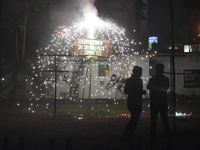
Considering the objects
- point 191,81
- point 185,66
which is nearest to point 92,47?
point 191,81

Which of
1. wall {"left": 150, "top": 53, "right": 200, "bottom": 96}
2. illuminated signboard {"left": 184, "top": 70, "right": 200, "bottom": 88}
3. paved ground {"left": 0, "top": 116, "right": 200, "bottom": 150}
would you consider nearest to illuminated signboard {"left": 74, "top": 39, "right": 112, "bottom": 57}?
paved ground {"left": 0, "top": 116, "right": 200, "bottom": 150}

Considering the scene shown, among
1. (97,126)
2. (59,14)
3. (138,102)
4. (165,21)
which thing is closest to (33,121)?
(97,126)

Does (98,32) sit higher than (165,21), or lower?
lower

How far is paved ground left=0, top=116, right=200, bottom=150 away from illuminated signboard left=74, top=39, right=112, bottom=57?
3682 millimetres

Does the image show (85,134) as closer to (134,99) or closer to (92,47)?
(134,99)

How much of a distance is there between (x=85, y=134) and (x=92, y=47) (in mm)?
5886

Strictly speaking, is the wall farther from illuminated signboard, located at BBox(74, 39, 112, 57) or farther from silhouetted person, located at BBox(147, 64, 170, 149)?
silhouetted person, located at BBox(147, 64, 170, 149)

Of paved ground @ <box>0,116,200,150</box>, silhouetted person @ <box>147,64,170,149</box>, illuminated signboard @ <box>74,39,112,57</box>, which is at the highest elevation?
illuminated signboard @ <box>74,39,112,57</box>

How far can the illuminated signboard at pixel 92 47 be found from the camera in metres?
12.9

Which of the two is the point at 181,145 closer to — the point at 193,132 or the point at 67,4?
the point at 193,132

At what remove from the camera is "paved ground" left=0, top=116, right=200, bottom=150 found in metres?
6.52

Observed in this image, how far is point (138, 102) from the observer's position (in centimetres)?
694

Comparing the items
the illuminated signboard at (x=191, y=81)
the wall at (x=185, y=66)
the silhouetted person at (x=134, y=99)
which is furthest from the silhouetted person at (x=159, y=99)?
the wall at (x=185, y=66)

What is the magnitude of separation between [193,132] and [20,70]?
11.8 m
